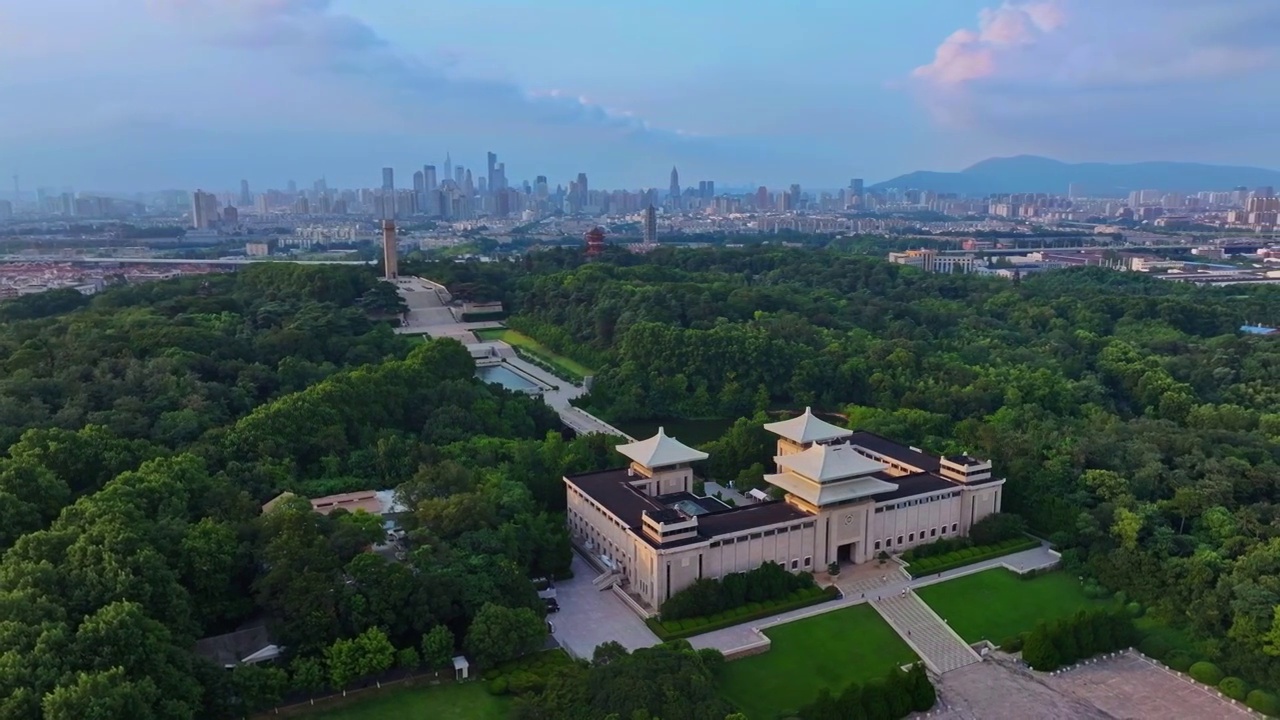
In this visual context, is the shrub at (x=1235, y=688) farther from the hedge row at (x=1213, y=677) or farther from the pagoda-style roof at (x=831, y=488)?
the pagoda-style roof at (x=831, y=488)

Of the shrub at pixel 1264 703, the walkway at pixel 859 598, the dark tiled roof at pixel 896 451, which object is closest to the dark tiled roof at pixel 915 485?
the dark tiled roof at pixel 896 451

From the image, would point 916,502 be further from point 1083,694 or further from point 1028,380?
point 1028,380

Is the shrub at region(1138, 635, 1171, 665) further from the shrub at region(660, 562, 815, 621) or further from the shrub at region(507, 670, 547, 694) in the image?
the shrub at region(507, 670, 547, 694)

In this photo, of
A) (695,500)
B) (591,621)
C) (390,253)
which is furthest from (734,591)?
(390,253)

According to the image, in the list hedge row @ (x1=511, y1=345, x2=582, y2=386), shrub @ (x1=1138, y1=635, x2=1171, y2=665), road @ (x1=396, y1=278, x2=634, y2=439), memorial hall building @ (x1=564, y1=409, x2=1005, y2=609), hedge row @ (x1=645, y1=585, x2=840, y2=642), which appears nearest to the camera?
shrub @ (x1=1138, y1=635, x2=1171, y2=665)

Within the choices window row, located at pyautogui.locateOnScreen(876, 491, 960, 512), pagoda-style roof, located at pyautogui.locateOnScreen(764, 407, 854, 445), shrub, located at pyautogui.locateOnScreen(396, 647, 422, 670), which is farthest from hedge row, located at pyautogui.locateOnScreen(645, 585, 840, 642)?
shrub, located at pyautogui.locateOnScreen(396, 647, 422, 670)
